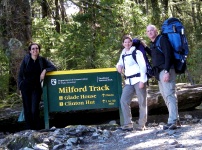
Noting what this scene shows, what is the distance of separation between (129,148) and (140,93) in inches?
60.6

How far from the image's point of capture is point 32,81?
696 centimetres

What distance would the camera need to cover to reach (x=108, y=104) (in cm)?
730

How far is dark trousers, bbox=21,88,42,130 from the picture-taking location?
6977mm

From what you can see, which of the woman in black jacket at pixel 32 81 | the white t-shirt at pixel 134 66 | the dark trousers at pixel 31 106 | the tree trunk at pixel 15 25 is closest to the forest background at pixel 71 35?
the tree trunk at pixel 15 25

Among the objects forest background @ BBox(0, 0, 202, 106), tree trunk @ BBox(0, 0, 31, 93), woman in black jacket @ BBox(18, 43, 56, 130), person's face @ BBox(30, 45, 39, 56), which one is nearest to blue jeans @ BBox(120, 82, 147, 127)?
woman in black jacket @ BBox(18, 43, 56, 130)

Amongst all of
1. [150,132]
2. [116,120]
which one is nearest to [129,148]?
[150,132]

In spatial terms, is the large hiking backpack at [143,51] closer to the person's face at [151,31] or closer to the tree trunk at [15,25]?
the person's face at [151,31]

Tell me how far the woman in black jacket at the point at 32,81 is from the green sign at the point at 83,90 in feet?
1.11

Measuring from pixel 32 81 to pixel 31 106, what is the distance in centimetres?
58

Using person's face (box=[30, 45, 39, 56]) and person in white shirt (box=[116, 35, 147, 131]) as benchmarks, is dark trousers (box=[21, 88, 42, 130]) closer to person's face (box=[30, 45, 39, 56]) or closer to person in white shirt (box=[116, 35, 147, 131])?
person's face (box=[30, 45, 39, 56])

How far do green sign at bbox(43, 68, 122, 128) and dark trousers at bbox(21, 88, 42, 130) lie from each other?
0.32 metres

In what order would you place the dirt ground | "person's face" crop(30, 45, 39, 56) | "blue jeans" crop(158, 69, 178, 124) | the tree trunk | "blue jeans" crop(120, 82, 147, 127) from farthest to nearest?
the tree trunk
"person's face" crop(30, 45, 39, 56)
"blue jeans" crop(120, 82, 147, 127)
"blue jeans" crop(158, 69, 178, 124)
the dirt ground

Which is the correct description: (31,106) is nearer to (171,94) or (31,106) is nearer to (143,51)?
(143,51)

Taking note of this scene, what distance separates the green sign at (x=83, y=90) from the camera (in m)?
7.31
